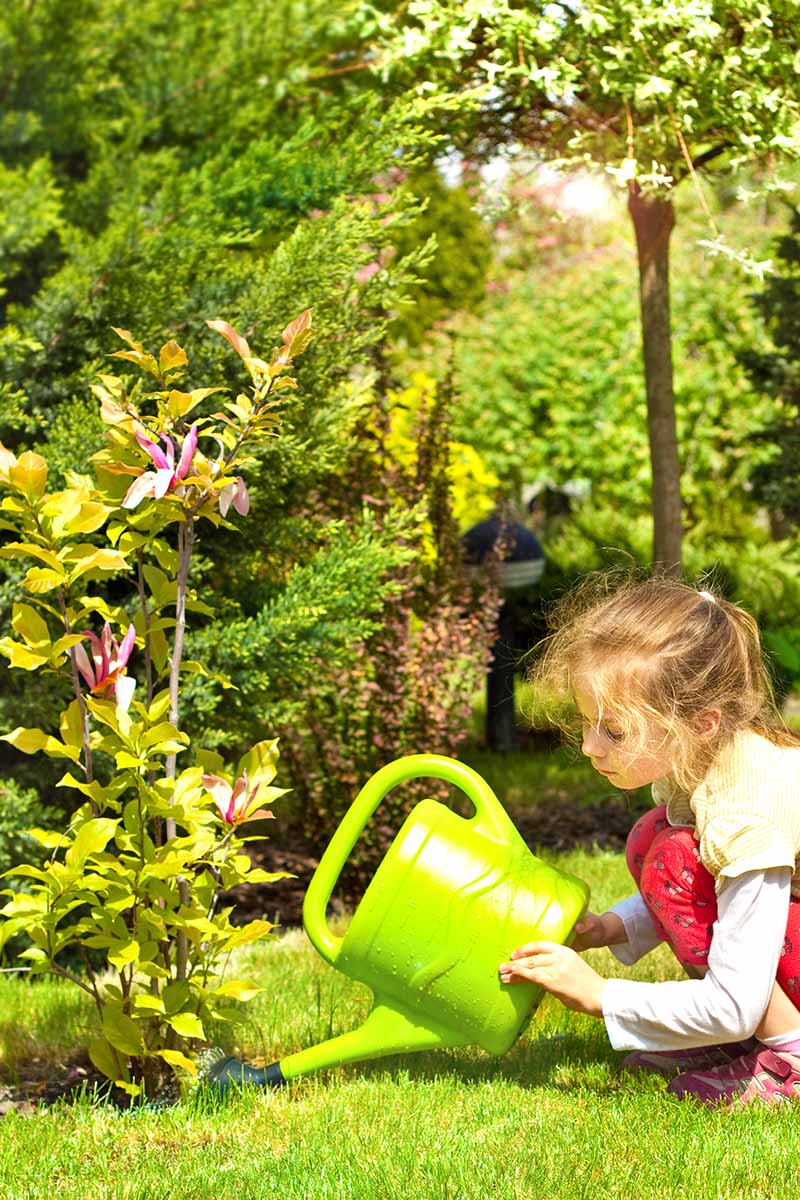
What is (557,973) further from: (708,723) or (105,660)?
(105,660)

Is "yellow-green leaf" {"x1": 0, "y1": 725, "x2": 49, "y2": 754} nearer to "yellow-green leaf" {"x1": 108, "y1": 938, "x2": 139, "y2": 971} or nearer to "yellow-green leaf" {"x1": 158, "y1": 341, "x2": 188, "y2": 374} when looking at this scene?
"yellow-green leaf" {"x1": 108, "y1": 938, "x2": 139, "y2": 971}

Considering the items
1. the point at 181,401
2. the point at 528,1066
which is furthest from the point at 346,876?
the point at 181,401

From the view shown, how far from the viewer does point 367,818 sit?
7.34 ft

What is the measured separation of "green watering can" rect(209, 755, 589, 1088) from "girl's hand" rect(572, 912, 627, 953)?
15cm

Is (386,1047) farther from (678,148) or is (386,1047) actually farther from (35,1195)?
(678,148)

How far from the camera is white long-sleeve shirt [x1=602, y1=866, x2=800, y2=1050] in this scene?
2.04 m

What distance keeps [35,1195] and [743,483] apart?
8.28 meters

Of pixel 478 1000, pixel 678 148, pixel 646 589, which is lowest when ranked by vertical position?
pixel 478 1000

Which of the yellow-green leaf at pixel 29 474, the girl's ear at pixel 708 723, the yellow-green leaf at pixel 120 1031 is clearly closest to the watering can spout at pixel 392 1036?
the yellow-green leaf at pixel 120 1031

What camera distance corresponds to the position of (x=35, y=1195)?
1.99m

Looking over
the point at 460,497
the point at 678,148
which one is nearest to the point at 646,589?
the point at 678,148

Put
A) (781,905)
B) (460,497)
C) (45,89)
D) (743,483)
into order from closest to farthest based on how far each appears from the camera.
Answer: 1. (781,905)
2. (45,89)
3. (460,497)
4. (743,483)

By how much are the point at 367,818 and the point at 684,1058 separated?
2.43 ft

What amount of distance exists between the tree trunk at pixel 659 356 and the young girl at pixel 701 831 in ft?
7.22
